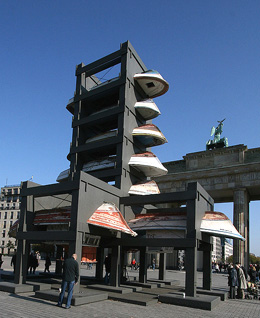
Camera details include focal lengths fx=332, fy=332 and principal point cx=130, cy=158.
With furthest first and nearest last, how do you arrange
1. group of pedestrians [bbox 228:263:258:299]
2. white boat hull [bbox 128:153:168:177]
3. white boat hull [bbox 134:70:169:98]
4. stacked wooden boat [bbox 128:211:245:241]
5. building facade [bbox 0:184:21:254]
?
building facade [bbox 0:184:21:254] → white boat hull [bbox 134:70:169:98] → white boat hull [bbox 128:153:168:177] → group of pedestrians [bbox 228:263:258:299] → stacked wooden boat [bbox 128:211:245:241]

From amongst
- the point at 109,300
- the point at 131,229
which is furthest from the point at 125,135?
the point at 109,300

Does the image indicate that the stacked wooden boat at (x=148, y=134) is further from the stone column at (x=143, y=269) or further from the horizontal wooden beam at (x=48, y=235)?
the horizontal wooden beam at (x=48, y=235)

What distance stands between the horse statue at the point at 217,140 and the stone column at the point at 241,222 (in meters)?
10.4

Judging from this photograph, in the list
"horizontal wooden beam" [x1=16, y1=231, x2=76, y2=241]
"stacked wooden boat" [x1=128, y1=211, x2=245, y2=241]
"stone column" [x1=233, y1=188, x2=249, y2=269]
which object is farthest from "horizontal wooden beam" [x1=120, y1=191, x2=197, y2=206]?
"stone column" [x1=233, y1=188, x2=249, y2=269]

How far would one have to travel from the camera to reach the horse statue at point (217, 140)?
5634cm

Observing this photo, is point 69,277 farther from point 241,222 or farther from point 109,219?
point 241,222

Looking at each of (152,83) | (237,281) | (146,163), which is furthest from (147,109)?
(237,281)

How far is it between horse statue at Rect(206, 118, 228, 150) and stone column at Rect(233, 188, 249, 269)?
408 inches

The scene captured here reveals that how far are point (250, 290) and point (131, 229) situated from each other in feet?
26.4

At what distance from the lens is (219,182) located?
50.3 meters

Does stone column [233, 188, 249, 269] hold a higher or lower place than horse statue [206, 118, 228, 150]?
lower

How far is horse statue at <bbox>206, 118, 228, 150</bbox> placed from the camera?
5634 centimetres

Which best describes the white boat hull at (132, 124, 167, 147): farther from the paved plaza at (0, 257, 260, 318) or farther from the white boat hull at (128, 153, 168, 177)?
the paved plaza at (0, 257, 260, 318)

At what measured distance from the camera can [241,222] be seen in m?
46.9
